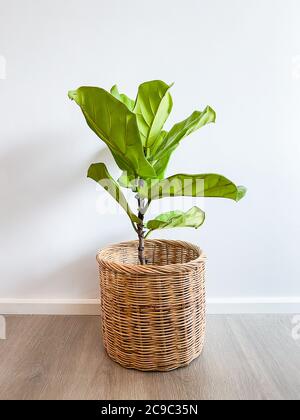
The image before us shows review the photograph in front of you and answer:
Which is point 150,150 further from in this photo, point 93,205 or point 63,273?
point 63,273

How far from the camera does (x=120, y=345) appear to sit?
97 cm

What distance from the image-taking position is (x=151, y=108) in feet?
2.97

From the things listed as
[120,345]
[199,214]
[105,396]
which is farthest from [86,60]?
[105,396]

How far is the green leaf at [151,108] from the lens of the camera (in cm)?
87

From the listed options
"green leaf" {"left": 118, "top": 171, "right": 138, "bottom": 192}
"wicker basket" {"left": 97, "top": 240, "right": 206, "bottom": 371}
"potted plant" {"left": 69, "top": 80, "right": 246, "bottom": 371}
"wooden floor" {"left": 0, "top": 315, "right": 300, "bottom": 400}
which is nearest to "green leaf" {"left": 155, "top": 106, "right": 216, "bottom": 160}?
"potted plant" {"left": 69, "top": 80, "right": 246, "bottom": 371}

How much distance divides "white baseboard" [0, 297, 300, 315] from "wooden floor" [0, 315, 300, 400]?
0.24ft

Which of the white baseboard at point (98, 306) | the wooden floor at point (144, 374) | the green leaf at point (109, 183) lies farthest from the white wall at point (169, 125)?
the green leaf at point (109, 183)

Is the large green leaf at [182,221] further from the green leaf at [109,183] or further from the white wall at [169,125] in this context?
the white wall at [169,125]

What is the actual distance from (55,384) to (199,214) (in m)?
0.61

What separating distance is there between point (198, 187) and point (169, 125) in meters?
0.45

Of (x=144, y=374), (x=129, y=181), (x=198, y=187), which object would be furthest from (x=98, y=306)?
(x=198, y=187)

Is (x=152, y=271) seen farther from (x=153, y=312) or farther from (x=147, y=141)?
(x=147, y=141)

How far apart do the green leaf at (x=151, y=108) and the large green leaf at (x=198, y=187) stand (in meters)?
0.13

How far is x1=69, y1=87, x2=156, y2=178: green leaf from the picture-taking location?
80 cm
